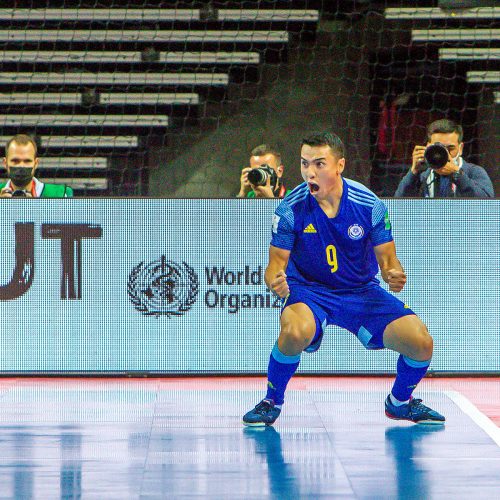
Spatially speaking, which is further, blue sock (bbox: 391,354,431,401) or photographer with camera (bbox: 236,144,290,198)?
photographer with camera (bbox: 236,144,290,198)

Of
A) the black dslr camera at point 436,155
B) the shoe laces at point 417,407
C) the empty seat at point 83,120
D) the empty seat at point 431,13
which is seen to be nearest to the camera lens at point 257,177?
the black dslr camera at point 436,155

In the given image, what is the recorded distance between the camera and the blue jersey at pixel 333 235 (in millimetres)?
5336

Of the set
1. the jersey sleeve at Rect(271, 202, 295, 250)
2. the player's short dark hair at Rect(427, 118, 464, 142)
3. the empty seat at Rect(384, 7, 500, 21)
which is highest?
the empty seat at Rect(384, 7, 500, 21)

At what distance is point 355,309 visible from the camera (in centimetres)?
534

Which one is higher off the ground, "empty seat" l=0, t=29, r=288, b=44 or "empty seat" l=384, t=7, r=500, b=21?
"empty seat" l=384, t=7, r=500, b=21

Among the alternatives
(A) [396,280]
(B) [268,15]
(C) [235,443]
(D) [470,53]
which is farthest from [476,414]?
(D) [470,53]

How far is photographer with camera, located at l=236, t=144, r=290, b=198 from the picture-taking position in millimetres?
7223

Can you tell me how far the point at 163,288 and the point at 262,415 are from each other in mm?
1956

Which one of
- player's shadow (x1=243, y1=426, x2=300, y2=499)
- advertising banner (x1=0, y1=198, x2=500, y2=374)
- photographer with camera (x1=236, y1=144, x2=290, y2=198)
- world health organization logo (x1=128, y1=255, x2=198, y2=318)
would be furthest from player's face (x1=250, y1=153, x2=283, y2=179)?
player's shadow (x1=243, y1=426, x2=300, y2=499)

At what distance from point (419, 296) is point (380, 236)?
5.85 ft

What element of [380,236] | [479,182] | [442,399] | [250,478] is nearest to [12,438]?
[250,478]

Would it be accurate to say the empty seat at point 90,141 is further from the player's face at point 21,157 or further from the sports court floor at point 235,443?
the sports court floor at point 235,443

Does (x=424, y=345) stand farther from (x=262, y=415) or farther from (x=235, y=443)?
(x=235, y=443)

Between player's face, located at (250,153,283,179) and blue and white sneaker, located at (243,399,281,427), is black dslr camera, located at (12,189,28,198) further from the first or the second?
blue and white sneaker, located at (243,399,281,427)
